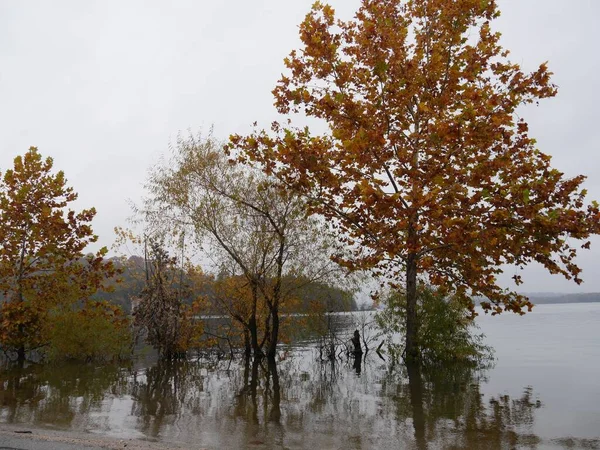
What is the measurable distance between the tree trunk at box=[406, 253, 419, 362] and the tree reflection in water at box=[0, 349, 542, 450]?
709mm

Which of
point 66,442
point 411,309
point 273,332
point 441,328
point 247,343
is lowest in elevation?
point 66,442

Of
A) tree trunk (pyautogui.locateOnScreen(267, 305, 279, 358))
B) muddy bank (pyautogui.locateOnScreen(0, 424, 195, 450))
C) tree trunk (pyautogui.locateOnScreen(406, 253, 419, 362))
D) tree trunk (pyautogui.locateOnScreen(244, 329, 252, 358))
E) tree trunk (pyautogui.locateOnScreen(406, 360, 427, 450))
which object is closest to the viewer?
muddy bank (pyautogui.locateOnScreen(0, 424, 195, 450))

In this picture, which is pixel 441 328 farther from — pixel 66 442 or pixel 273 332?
pixel 66 442

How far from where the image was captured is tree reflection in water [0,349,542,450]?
9.21 m

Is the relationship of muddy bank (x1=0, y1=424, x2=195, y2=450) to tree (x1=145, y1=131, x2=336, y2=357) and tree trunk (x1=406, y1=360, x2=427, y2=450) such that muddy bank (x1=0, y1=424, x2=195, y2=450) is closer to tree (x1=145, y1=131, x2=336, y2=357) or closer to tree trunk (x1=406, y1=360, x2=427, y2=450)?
tree trunk (x1=406, y1=360, x2=427, y2=450)

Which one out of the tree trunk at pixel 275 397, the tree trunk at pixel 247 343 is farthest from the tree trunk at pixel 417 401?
the tree trunk at pixel 247 343

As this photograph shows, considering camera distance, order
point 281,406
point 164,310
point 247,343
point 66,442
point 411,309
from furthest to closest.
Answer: point 247,343 → point 164,310 → point 411,309 → point 281,406 → point 66,442

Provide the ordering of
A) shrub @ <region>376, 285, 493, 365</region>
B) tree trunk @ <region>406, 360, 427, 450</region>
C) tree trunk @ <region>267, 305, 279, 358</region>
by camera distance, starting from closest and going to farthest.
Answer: tree trunk @ <region>406, 360, 427, 450</region> → shrub @ <region>376, 285, 493, 365</region> → tree trunk @ <region>267, 305, 279, 358</region>

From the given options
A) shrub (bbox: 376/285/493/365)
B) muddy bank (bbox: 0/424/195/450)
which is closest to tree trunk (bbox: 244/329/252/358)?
shrub (bbox: 376/285/493/365)

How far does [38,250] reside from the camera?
2075cm

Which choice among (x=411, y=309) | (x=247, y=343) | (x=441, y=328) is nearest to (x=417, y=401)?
(x=411, y=309)

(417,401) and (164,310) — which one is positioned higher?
(164,310)

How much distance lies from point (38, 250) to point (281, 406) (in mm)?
13762

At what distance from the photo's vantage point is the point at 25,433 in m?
8.73
